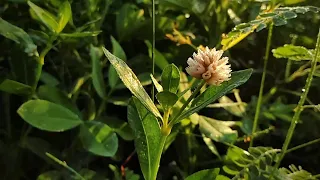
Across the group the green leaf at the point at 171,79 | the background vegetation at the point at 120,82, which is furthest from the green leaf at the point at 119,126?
the green leaf at the point at 171,79

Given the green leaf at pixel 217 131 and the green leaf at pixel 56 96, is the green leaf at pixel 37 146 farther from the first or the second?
the green leaf at pixel 217 131

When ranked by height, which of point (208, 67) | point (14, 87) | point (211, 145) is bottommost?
point (211, 145)

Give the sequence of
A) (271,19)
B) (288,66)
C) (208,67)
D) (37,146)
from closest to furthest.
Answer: (208,67), (271,19), (37,146), (288,66)

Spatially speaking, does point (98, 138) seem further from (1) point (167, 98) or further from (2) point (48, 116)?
(1) point (167, 98)

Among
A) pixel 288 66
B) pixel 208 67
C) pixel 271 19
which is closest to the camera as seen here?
pixel 208 67

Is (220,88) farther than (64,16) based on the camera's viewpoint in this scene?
No

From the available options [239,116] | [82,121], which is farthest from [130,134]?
[239,116]

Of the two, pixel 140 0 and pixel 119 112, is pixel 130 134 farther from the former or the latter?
pixel 140 0

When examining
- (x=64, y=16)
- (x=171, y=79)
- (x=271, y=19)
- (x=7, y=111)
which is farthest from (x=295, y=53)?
(x=7, y=111)

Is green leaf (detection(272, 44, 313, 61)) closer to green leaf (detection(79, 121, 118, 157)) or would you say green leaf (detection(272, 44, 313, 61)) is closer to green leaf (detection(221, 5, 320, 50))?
green leaf (detection(221, 5, 320, 50))
